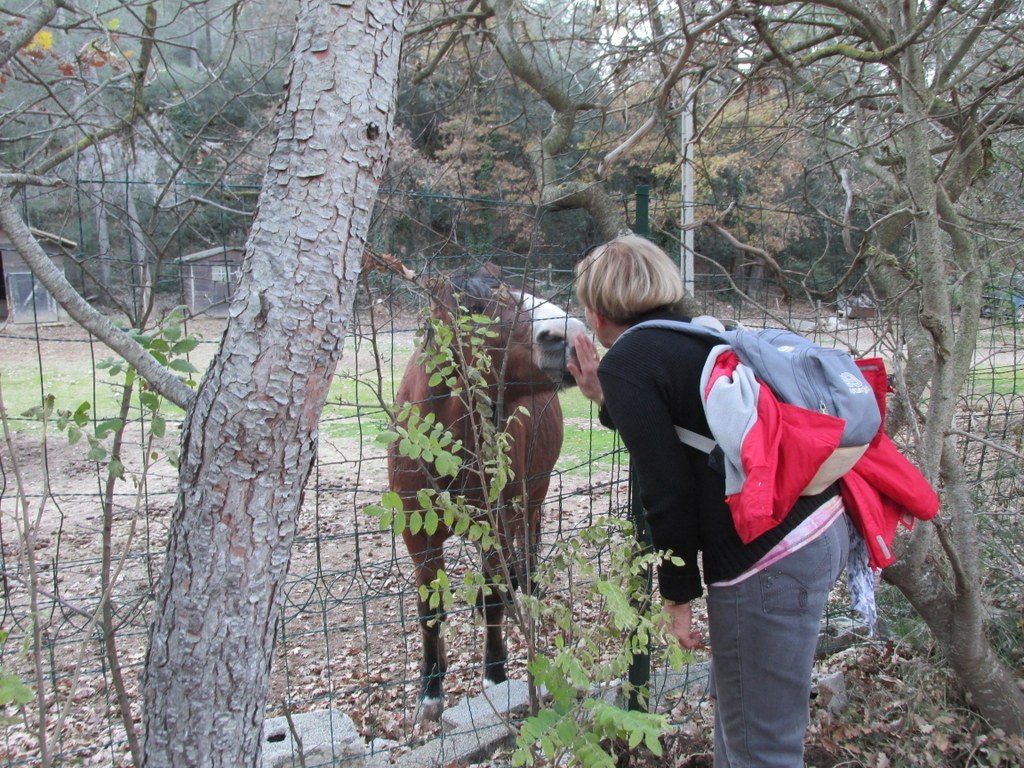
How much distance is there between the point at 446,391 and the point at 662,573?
1767 mm

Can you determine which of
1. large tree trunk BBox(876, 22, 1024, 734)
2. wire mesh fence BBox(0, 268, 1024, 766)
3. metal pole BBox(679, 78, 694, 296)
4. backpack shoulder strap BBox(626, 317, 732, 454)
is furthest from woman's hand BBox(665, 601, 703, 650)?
metal pole BBox(679, 78, 694, 296)

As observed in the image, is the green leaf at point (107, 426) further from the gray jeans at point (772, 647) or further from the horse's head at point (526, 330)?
the gray jeans at point (772, 647)

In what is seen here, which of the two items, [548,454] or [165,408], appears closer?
[548,454]

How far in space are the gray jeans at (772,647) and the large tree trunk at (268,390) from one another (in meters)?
1.26

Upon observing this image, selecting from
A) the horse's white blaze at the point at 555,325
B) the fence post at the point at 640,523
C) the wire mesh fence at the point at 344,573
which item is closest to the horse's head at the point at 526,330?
the horse's white blaze at the point at 555,325

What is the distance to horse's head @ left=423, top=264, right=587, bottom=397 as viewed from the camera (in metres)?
3.20

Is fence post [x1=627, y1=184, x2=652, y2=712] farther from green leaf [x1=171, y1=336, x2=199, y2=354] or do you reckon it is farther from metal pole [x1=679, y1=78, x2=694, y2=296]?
green leaf [x1=171, y1=336, x2=199, y2=354]

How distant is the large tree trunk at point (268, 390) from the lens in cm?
146

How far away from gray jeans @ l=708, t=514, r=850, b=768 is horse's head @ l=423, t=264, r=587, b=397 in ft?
4.25

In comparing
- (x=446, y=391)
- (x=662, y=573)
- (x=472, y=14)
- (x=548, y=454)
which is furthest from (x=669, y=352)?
(x=472, y=14)

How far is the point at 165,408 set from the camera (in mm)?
9031

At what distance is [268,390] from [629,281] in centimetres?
115

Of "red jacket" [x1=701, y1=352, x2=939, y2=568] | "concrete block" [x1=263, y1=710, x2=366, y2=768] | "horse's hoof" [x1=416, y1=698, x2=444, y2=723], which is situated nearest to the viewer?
"red jacket" [x1=701, y1=352, x2=939, y2=568]

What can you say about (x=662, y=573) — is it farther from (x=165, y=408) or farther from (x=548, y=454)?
(x=165, y=408)
